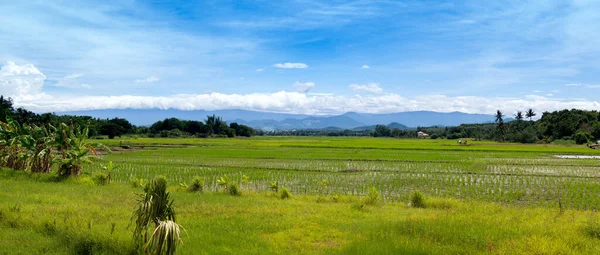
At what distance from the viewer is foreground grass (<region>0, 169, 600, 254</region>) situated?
6.19 meters

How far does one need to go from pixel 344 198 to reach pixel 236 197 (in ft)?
11.7

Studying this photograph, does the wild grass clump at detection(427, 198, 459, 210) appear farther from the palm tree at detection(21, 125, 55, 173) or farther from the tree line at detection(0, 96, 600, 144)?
the tree line at detection(0, 96, 600, 144)

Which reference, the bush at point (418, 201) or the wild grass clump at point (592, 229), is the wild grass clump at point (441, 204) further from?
the wild grass clump at point (592, 229)

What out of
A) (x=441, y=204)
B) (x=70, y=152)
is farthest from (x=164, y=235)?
(x=70, y=152)

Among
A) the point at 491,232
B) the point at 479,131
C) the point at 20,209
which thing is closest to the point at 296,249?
the point at 491,232

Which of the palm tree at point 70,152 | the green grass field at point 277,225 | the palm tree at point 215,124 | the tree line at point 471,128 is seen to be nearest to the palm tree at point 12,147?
the green grass field at point 277,225

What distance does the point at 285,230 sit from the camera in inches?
296

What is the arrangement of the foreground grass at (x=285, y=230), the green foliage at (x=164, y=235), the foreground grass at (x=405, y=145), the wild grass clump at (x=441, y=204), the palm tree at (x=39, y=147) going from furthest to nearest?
the foreground grass at (x=405, y=145)
the palm tree at (x=39, y=147)
the wild grass clump at (x=441, y=204)
the foreground grass at (x=285, y=230)
the green foliage at (x=164, y=235)

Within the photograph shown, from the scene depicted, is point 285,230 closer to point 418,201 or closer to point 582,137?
point 418,201

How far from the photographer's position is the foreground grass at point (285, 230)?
6.19 metres

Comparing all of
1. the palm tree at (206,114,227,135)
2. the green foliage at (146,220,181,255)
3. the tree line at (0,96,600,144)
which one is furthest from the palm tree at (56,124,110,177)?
the palm tree at (206,114,227,135)

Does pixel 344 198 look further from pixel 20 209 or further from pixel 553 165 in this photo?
pixel 553 165

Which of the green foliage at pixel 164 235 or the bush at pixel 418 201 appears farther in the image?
the bush at pixel 418 201

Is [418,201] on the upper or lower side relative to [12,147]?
lower
